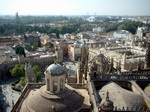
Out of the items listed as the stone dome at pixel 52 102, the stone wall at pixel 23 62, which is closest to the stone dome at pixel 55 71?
the stone dome at pixel 52 102

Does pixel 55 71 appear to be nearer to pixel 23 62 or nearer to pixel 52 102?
pixel 52 102

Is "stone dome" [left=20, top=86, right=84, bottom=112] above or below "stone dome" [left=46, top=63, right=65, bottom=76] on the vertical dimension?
below

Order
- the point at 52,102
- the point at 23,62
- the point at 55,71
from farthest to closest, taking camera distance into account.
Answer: the point at 23,62 < the point at 55,71 < the point at 52,102

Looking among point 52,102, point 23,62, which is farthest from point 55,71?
point 23,62

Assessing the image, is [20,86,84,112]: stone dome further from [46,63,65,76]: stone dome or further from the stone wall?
the stone wall

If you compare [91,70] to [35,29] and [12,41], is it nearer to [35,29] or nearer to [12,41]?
[12,41]

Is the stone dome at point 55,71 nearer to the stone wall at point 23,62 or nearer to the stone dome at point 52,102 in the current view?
the stone dome at point 52,102

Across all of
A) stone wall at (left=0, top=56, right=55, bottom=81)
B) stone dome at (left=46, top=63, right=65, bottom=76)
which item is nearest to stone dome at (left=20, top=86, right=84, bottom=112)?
stone dome at (left=46, top=63, right=65, bottom=76)

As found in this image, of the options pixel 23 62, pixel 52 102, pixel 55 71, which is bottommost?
pixel 23 62

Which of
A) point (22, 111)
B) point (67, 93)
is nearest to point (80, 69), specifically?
point (67, 93)

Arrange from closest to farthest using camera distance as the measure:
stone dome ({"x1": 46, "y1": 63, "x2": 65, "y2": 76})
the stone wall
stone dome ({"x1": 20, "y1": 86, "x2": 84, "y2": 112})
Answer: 1. stone dome ({"x1": 20, "y1": 86, "x2": 84, "y2": 112})
2. stone dome ({"x1": 46, "y1": 63, "x2": 65, "y2": 76})
3. the stone wall

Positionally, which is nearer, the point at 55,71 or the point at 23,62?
the point at 55,71
